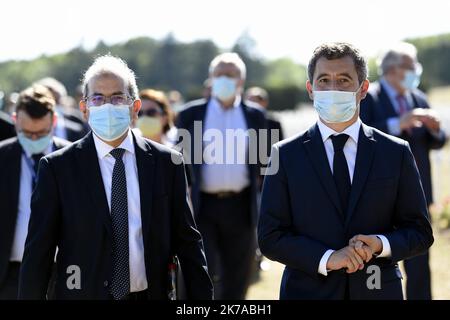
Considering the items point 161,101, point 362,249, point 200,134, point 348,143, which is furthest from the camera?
point 200,134

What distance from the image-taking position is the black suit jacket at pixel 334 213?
147 inches

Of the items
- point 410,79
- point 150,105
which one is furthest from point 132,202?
point 410,79

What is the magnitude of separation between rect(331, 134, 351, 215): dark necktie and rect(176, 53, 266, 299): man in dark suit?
3083 mm

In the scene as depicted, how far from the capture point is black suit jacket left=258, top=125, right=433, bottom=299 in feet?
12.3

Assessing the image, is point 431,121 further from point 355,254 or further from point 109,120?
point 109,120

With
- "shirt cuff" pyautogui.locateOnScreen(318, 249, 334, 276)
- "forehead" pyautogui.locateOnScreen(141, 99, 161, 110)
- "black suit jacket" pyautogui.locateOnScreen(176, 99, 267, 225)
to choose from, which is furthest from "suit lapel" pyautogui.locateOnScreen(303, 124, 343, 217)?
"forehead" pyautogui.locateOnScreen(141, 99, 161, 110)

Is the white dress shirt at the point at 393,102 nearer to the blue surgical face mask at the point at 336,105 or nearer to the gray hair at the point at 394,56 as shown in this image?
the gray hair at the point at 394,56

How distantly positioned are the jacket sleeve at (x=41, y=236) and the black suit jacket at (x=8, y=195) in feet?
4.36

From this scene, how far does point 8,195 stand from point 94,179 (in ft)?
5.16

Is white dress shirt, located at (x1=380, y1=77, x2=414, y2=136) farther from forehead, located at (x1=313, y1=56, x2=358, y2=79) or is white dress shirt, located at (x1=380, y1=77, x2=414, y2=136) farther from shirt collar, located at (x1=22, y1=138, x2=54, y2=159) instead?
shirt collar, located at (x1=22, y1=138, x2=54, y2=159)

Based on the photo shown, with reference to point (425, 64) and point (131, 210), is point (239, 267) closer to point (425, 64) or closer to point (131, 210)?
point (131, 210)

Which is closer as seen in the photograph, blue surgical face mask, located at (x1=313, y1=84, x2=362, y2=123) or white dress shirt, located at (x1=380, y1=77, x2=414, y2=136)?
blue surgical face mask, located at (x1=313, y1=84, x2=362, y2=123)

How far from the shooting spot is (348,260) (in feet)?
11.7

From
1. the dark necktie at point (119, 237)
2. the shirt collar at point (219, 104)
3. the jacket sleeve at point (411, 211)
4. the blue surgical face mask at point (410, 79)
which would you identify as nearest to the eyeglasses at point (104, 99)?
the dark necktie at point (119, 237)
